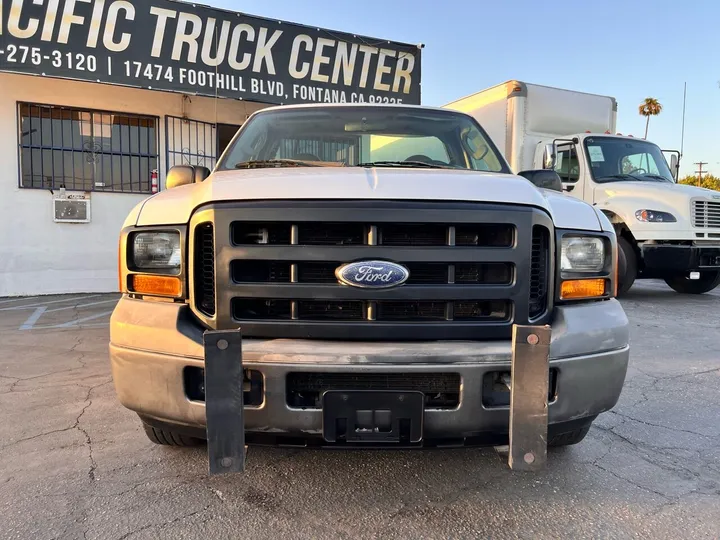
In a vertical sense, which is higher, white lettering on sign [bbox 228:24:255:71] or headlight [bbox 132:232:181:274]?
white lettering on sign [bbox 228:24:255:71]

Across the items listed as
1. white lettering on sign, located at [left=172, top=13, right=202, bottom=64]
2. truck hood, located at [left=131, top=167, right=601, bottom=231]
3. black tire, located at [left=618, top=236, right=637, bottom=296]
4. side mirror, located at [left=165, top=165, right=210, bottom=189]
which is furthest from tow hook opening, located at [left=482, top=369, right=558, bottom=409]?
white lettering on sign, located at [left=172, top=13, right=202, bottom=64]

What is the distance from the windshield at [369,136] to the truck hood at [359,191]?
0.99m

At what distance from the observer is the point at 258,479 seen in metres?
2.47

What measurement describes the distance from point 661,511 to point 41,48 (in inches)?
370

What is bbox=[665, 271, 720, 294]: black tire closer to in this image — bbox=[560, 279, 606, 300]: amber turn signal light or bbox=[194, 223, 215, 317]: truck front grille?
bbox=[560, 279, 606, 300]: amber turn signal light

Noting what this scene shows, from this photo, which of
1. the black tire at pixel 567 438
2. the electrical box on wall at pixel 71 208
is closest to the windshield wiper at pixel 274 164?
the black tire at pixel 567 438

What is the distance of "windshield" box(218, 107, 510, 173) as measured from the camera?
3416mm

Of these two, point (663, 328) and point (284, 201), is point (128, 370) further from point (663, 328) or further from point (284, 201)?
point (663, 328)

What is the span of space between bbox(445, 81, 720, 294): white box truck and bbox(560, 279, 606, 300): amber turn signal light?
580 centimetres

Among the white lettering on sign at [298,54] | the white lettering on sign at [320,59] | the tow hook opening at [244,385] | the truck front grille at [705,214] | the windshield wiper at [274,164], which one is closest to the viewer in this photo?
the tow hook opening at [244,385]

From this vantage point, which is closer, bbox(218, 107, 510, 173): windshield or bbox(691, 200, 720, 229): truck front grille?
bbox(218, 107, 510, 173): windshield

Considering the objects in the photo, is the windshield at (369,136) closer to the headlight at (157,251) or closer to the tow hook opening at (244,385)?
the headlight at (157,251)

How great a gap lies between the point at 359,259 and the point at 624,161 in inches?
324

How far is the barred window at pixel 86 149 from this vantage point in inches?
348
